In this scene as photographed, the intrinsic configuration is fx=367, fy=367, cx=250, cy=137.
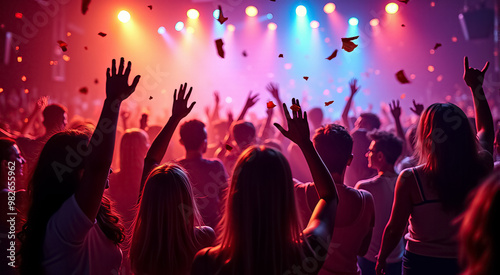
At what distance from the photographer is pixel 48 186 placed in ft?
4.74

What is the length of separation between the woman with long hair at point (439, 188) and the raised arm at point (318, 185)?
68 centimetres

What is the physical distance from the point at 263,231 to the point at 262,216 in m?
0.05

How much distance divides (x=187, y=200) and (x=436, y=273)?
4.53 ft

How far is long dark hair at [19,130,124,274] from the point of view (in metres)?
1.40

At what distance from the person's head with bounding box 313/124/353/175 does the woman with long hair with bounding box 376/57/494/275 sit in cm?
32

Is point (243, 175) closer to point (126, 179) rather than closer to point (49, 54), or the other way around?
point (126, 179)

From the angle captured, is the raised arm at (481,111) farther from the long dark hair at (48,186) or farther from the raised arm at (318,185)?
the long dark hair at (48,186)

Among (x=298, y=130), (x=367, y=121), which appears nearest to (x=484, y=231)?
(x=298, y=130)

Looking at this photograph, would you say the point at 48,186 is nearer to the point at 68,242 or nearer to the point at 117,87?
the point at 68,242

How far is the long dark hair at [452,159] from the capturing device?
1893 mm

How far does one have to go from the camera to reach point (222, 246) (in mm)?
1343

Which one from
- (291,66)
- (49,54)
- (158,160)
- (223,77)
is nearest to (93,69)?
(49,54)

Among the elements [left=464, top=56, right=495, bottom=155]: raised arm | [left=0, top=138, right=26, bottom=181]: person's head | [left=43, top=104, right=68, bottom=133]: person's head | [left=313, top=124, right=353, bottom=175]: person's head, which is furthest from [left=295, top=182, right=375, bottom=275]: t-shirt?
[left=43, top=104, right=68, bottom=133]: person's head

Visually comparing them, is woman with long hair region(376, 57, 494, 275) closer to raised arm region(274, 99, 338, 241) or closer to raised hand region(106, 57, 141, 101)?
raised arm region(274, 99, 338, 241)
